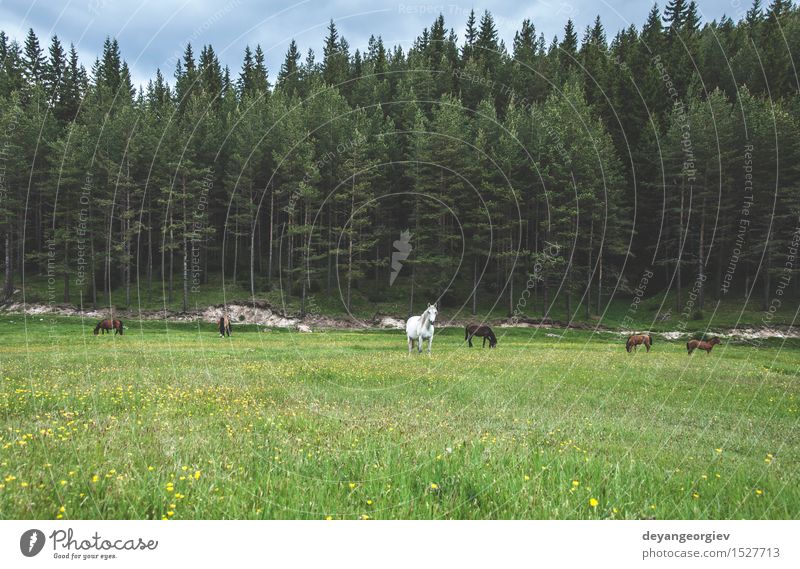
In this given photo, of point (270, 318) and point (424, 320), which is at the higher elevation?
point (424, 320)

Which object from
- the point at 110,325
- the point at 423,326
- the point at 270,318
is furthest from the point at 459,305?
the point at 110,325

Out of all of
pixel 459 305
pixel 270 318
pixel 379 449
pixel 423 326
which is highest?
pixel 459 305

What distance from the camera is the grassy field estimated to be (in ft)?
14.5

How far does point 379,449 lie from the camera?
6.19 m

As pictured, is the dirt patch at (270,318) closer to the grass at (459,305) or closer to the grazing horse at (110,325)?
the grass at (459,305)

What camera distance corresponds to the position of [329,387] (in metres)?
13.0

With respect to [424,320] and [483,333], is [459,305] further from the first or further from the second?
[424,320]

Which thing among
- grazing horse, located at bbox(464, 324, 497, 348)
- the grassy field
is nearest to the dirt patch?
grazing horse, located at bbox(464, 324, 497, 348)

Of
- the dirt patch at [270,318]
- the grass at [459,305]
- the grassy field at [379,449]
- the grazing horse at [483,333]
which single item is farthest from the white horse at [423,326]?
the grass at [459,305]

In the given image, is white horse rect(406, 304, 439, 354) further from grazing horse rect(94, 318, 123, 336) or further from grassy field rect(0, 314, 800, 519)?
grazing horse rect(94, 318, 123, 336)

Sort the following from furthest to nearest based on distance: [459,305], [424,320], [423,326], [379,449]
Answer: [459,305]
[423,326]
[424,320]
[379,449]

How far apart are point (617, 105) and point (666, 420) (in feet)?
295

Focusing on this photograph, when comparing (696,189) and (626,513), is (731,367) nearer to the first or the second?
(626,513)

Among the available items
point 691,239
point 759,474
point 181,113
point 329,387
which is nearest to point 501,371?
point 329,387
